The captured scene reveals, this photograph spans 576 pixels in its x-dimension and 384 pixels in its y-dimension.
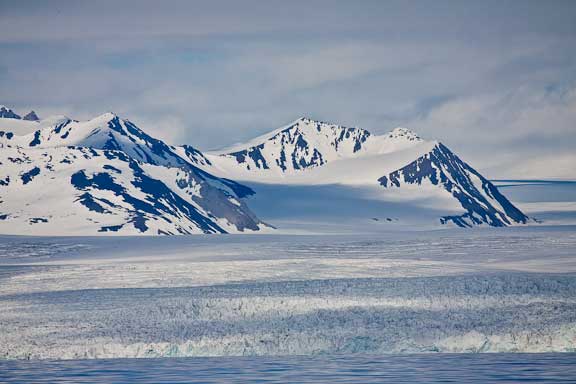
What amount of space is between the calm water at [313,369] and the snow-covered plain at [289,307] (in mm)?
1706

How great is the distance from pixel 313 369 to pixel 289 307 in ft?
34.9

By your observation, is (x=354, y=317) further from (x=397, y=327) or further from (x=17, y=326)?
(x=17, y=326)

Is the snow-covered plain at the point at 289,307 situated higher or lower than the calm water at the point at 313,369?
higher

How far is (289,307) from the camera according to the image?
4803cm

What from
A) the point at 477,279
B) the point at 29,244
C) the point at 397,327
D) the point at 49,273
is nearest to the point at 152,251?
the point at 29,244

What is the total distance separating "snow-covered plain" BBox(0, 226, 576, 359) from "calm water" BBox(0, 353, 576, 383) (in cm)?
171

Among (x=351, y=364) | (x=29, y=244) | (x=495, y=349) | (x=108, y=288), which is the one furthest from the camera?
(x=29, y=244)

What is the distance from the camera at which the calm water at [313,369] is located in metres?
34.8

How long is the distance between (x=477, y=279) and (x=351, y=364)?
15.2 m

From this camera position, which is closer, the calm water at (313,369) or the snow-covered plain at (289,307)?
the calm water at (313,369)

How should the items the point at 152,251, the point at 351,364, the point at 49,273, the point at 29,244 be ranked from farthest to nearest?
the point at 29,244, the point at 152,251, the point at 49,273, the point at 351,364

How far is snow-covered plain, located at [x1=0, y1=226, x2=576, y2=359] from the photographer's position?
42781 mm

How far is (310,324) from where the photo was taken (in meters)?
45.2

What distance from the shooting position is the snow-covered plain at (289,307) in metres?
42.8
